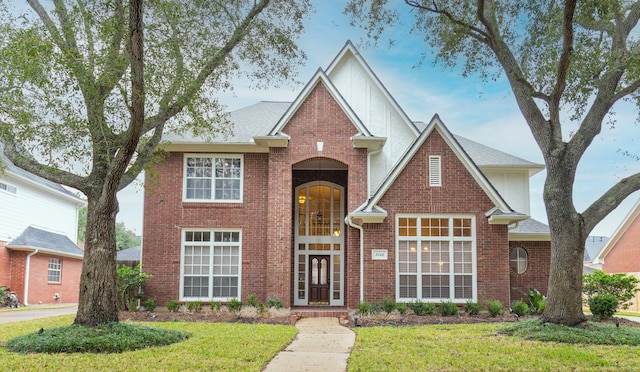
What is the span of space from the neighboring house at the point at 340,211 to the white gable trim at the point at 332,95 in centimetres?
4

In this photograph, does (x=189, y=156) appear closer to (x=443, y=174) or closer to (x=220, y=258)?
(x=220, y=258)

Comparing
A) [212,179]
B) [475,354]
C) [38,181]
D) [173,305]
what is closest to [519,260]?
[475,354]

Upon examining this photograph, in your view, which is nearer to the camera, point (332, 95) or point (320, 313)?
point (320, 313)

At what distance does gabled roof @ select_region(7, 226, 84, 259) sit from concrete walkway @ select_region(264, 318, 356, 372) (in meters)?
16.7

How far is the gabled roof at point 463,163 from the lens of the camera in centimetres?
1702

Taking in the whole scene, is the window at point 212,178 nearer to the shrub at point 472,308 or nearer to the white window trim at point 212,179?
the white window trim at point 212,179

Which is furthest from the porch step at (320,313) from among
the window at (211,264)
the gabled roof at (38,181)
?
the gabled roof at (38,181)

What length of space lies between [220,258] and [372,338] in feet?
27.6

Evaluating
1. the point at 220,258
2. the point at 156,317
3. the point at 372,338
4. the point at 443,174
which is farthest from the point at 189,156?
the point at 372,338

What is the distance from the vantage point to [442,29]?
1503 centimetres

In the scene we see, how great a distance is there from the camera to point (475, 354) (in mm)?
9758

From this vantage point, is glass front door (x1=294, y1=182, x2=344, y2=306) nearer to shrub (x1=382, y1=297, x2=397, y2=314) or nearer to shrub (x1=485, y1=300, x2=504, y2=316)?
shrub (x1=382, y1=297, x2=397, y2=314)

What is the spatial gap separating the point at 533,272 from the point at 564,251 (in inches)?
295

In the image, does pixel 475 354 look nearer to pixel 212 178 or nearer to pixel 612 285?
pixel 612 285
